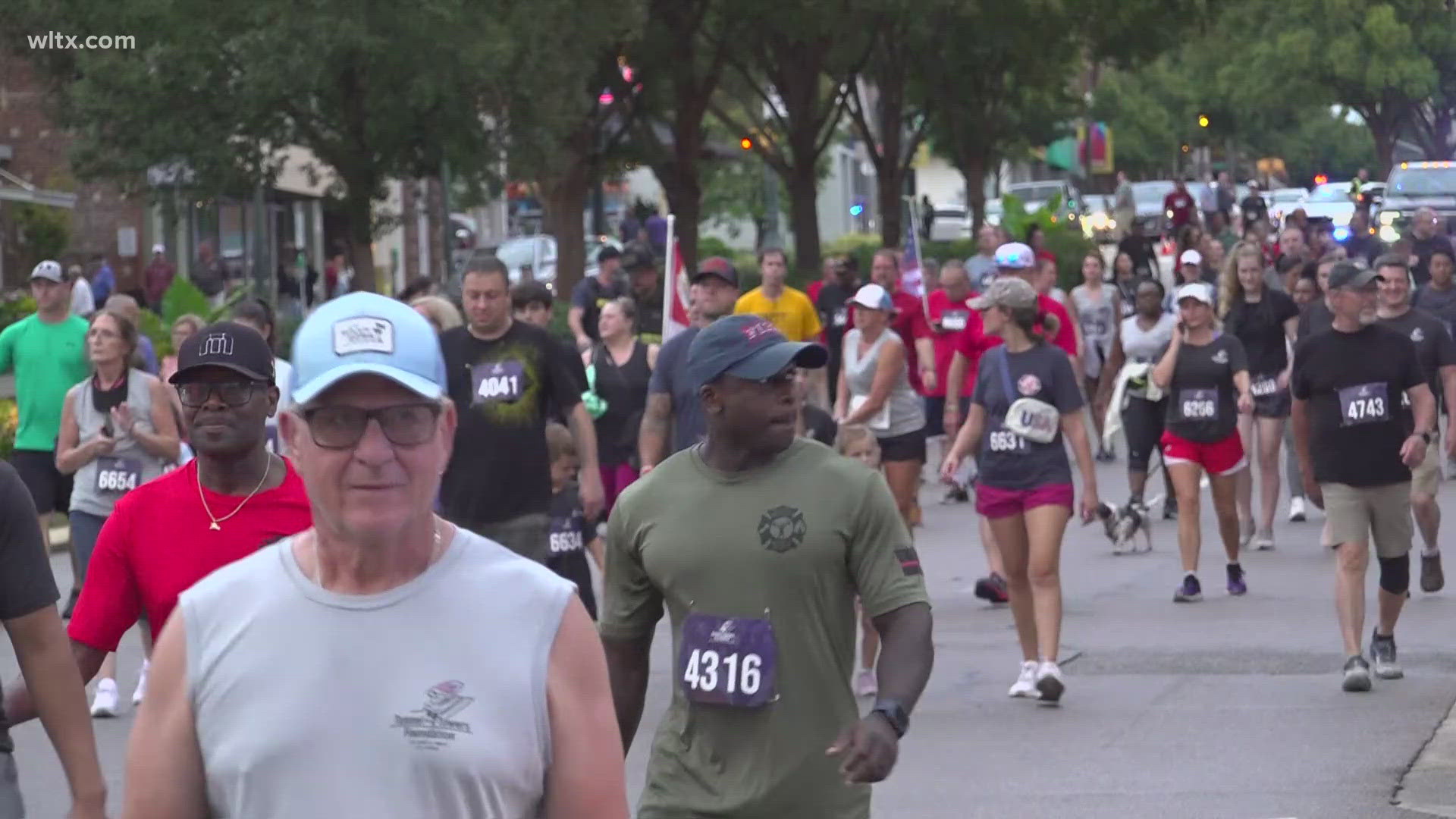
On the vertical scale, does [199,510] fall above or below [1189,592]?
above

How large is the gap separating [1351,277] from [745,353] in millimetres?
5771

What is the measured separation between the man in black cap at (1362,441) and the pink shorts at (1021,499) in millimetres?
1194

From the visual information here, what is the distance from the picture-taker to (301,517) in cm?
524

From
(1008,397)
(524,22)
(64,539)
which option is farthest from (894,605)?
(524,22)

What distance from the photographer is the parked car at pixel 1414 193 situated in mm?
36000

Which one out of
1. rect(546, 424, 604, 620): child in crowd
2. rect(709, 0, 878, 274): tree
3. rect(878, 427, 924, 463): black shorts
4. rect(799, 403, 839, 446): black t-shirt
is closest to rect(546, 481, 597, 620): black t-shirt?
rect(546, 424, 604, 620): child in crowd

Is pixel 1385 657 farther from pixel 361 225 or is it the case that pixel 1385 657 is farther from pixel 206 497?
A: pixel 361 225

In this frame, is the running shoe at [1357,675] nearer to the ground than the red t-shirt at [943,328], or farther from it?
nearer to the ground

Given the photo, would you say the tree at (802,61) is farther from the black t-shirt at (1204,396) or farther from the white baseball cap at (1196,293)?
the black t-shirt at (1204,396)

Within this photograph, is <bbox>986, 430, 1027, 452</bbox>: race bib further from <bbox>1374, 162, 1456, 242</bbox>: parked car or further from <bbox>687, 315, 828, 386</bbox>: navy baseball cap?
<bbox>1374, 162, 1456, 242</bbox>: parked car

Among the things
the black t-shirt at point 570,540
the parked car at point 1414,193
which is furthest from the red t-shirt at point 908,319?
the parked car at point 1414,193

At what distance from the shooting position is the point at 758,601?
516 cm

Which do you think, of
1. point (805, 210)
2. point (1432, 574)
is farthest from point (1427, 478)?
point (805, 210)

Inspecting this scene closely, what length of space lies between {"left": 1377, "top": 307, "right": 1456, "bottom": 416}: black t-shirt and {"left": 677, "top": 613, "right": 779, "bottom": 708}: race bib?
22.2ft
